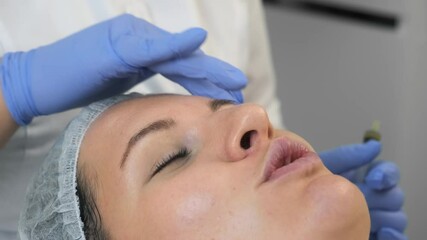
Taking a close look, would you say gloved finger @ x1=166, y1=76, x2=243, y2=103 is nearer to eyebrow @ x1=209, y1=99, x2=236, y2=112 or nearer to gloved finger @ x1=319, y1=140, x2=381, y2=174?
eyebrow @ x1=209, y1=99, x2=236, y2=112

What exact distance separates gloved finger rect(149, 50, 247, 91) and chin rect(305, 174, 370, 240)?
1.03 feet

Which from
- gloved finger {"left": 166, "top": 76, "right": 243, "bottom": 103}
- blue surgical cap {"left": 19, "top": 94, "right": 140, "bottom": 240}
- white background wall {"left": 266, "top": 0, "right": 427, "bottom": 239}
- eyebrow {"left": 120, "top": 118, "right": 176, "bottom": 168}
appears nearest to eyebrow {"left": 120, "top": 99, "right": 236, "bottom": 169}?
eyebrow {"left": 120, "top": 118, "right": 176, "bottom": 168}

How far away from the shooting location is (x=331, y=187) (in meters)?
0.89

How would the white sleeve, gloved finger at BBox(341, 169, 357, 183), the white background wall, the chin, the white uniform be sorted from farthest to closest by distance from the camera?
the white background wall, the white sleeve, gloved finger at BBox(341, 169, 357, 183), the white uniform, the chin

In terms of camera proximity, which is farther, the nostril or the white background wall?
the white background wall

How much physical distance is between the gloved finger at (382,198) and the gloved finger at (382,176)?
0.02 meters

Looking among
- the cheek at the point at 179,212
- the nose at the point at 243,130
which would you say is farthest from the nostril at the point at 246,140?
the cheek at the point at 179,212

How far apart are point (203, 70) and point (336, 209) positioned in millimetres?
391

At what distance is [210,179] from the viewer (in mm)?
913

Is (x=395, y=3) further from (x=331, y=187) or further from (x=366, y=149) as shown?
(x=331, y=187)

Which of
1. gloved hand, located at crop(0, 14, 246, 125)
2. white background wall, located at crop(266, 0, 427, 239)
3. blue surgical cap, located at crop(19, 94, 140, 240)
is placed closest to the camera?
blue surgical cap, located at crop(19, 94, 140, 240)

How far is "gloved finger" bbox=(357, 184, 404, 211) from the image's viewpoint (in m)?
1.33

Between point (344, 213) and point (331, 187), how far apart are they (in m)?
0.04

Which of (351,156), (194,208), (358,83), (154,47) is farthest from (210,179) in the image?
(358,83)
